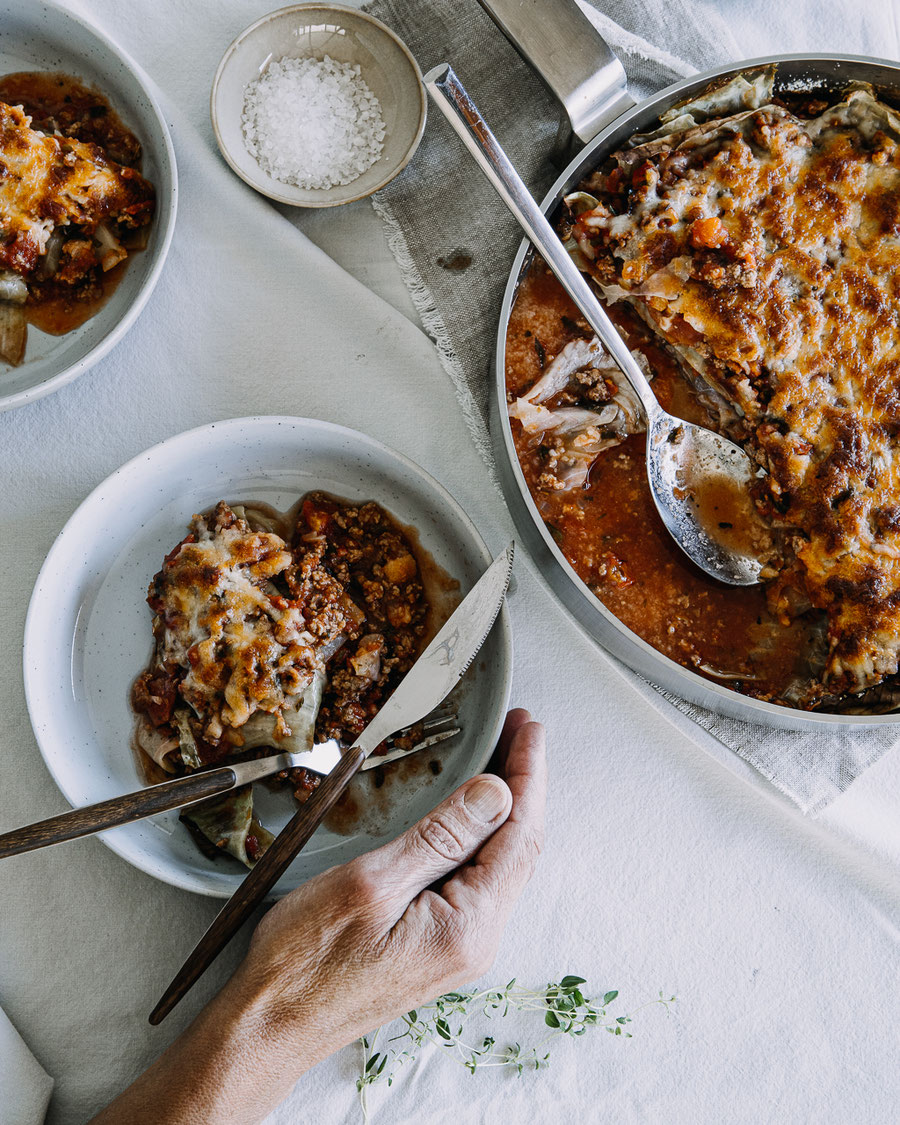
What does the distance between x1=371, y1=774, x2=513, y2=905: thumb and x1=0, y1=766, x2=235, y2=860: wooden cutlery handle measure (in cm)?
40

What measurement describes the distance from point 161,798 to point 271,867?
280 millimetres

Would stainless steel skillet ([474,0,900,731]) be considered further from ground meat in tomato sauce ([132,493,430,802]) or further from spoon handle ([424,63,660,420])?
ground meat in tomato sauce ([132,493,430,802])

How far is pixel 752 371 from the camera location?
2230 millimetres

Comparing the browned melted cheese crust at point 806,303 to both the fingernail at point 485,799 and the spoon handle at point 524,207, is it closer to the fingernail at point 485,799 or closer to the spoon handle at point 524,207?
the spoon handle at point 524,207

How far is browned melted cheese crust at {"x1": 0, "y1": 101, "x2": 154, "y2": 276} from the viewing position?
88.4 inches

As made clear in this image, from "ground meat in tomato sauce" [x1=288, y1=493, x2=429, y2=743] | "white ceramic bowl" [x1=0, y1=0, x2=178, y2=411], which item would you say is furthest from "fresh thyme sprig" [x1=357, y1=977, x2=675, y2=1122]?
"white ceramic bowl" [x1=0, y1=0, x2=178, y2=411]

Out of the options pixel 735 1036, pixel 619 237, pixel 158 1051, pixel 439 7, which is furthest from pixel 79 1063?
pixel 439 7

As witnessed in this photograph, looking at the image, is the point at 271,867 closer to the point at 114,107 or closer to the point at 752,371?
the point at 752,371

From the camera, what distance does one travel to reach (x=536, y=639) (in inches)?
95.9

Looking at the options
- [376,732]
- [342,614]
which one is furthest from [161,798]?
[342,614]

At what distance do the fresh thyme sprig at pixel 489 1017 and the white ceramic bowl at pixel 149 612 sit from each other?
0.52 meters

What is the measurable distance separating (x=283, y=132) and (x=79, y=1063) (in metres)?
2.51

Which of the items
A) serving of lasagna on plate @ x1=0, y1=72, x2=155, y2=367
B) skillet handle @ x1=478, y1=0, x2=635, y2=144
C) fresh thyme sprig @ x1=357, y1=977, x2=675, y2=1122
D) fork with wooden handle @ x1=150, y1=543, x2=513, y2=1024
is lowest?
fresh thyme sprig @ x1=357, y1=977, x2=675, y2=1122

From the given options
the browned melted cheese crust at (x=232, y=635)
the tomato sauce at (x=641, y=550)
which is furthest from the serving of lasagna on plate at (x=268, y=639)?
the tomato sauce at (x=641, y=550)
